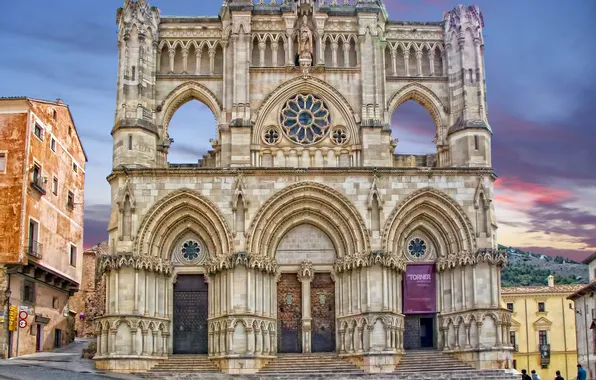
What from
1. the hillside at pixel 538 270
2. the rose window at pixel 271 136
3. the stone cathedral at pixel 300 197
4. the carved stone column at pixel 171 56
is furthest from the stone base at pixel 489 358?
the hillside at pixel 538 270

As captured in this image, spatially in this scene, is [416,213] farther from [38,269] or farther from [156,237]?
[38,269]

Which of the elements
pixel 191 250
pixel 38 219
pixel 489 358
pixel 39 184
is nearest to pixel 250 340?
pixel 191 250

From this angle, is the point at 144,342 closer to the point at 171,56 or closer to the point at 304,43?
the point at 171,56

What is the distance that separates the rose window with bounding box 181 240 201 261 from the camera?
32812 millimetres

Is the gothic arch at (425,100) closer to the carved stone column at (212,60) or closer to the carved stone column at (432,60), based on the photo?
the carved stone column at (432,60)

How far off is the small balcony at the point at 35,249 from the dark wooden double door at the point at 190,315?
305 inches

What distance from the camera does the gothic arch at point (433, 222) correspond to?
32.1 meters

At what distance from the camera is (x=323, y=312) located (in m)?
32.8

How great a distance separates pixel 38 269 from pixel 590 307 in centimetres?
3132

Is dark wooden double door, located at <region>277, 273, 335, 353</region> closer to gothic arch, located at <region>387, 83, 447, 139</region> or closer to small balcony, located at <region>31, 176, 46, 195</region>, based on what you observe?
gothic arch, located at <region>387, 83, 447, 139</region>

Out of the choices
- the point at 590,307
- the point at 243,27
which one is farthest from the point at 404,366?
the point at 590,307

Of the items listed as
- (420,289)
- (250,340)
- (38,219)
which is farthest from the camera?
(38,219)

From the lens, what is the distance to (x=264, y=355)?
3083 cm

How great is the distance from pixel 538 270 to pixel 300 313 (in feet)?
286
